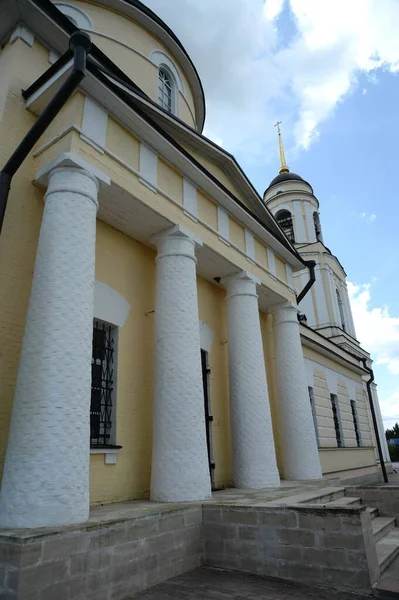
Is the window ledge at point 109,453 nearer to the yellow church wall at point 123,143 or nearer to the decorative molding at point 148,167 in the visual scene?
the decorative molding at point 148,167

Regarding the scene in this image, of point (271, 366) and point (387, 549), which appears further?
point (271, 366)

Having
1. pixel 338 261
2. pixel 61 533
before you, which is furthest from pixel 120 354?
pixel 338 261

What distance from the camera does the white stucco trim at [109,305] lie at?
691cm

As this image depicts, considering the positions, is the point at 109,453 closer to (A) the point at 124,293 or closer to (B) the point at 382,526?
(A) the point at 124,293

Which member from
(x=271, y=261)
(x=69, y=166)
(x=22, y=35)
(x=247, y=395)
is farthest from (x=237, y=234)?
(x=22, y=35)

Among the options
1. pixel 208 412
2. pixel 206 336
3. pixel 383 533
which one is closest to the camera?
pixel 383 533

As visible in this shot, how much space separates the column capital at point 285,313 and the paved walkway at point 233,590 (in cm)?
734

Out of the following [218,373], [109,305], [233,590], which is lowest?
[233,590]

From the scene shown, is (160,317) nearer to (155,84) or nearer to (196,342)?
(196,342)

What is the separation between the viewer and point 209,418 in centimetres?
891

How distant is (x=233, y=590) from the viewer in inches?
176

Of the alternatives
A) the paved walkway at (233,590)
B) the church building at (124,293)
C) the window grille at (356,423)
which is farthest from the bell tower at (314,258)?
the paved walkway at (233,590)

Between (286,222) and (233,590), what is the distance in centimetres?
2284

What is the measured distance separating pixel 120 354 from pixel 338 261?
21.2 meters
